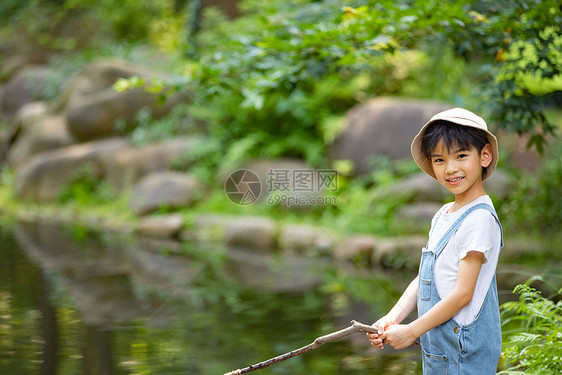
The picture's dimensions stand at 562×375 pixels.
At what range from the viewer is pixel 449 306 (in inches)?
67.6

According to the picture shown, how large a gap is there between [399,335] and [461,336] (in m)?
0.18

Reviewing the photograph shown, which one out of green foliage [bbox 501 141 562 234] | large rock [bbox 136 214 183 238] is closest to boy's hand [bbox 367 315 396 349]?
green foliage [bbox 501 141 562 234]

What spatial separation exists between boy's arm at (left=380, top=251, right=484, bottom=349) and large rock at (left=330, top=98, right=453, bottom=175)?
7.45 metres

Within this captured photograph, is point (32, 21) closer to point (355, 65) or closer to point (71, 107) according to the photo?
point (71, 107)

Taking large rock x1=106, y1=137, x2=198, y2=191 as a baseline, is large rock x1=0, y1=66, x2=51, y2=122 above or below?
below

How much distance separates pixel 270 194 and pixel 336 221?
1623 millimetres

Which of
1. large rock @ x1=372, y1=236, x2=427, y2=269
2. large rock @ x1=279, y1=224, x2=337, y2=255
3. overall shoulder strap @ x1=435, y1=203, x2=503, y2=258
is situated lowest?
large rock @ x1=279, y1=224, x2=337, y2=255

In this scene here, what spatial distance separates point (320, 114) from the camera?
10.2 metres

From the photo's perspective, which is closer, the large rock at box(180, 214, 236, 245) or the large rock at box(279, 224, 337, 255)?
the large rock at box(279, 224, 337, 255)

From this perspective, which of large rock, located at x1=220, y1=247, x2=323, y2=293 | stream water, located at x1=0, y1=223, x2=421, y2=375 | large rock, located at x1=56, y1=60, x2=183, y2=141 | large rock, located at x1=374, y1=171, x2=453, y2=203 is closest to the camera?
stream water, located at x1=0, y1=223, x2=421, y2=375

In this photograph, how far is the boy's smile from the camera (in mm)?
1783

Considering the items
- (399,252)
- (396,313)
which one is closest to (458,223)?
(396,313)

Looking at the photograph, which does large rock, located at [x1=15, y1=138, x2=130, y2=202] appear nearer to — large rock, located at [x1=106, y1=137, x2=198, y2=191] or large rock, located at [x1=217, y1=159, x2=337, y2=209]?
large rock, located at [x1=106, y1=137, x2=198, y2=191]

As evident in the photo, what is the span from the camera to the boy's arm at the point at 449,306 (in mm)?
1702
